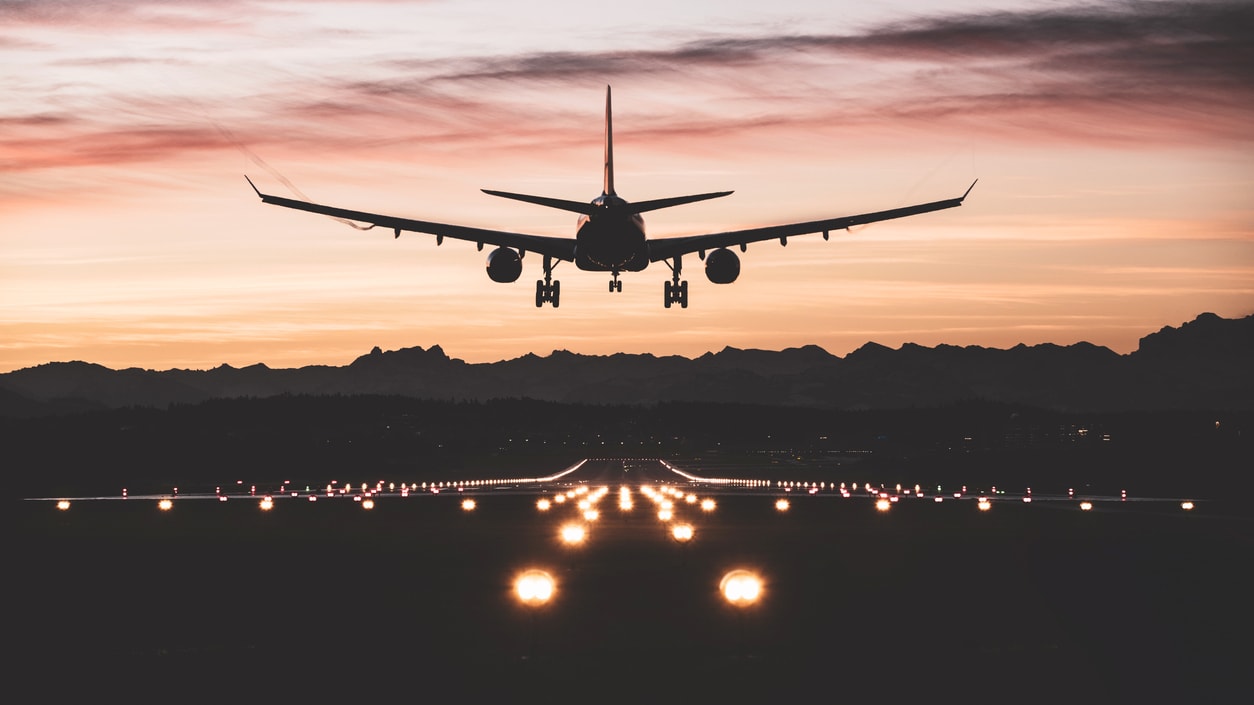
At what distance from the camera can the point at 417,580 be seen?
4466 cm

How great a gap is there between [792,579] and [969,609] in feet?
28.6

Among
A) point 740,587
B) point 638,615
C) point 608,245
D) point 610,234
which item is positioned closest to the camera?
point 740,587

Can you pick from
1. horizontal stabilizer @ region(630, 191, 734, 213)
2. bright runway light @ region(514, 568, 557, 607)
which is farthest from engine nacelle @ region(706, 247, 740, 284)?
bright runway light @ region(514, 568, 557, 607)

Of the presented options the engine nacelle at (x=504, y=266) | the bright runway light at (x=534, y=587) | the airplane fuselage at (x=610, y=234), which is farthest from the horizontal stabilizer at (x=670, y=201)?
the bright runway light at (x=534, y=587)

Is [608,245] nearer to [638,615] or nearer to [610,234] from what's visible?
[610,234]

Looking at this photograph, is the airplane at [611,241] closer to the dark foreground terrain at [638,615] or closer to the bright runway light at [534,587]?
the dark foreground terrain at [638,615]

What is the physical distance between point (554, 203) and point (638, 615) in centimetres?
2836

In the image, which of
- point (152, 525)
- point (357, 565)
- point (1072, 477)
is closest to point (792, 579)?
point (357, 565)

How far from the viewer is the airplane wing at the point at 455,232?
69312mm

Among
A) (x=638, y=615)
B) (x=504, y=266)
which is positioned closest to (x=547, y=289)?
(x=504, y=266)

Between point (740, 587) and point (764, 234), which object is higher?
point (764, 234)

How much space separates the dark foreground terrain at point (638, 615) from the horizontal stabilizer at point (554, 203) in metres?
12.8

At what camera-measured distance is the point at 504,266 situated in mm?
70812

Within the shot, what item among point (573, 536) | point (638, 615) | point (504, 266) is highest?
point (504, 266)
